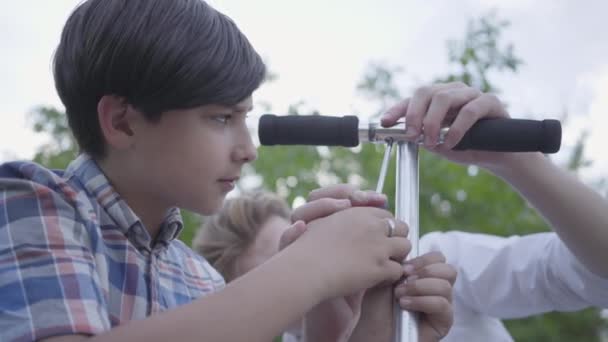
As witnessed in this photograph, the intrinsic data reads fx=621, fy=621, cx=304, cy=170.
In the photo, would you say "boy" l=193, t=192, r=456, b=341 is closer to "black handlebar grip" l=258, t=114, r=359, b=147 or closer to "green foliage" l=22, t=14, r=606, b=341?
"black handlebar grip" l=258, t=114, r=359, b=147

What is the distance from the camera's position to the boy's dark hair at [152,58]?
4.30 ft

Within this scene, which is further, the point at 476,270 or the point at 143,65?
the point at 476,270

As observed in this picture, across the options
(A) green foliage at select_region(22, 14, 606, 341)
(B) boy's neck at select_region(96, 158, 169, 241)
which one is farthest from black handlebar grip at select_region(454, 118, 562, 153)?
(A) green foliage at select_region(22, 14, 606, 341)

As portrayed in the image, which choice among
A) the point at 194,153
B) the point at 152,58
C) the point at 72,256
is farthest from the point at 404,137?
the point at 72,256

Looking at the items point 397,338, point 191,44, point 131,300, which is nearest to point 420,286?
point 397,338

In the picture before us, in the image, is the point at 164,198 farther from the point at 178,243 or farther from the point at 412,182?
the point at 412,182

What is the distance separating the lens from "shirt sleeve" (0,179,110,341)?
98cm

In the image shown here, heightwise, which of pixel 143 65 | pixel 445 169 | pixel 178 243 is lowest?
pixel 445 169

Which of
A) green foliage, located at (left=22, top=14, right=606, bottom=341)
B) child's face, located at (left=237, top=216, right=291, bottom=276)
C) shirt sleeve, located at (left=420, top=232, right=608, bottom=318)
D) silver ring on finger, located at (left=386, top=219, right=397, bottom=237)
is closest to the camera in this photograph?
silver ring on finger, located at (left=386, top=219, right=397, bottom=237)

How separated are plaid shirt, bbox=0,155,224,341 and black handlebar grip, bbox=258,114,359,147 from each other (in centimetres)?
34

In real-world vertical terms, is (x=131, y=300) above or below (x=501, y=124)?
below

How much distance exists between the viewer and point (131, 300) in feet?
4.17

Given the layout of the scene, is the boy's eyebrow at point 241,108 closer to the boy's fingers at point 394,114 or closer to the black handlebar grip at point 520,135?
the boy's fingers at point 394,114

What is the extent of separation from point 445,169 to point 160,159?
205 inches
